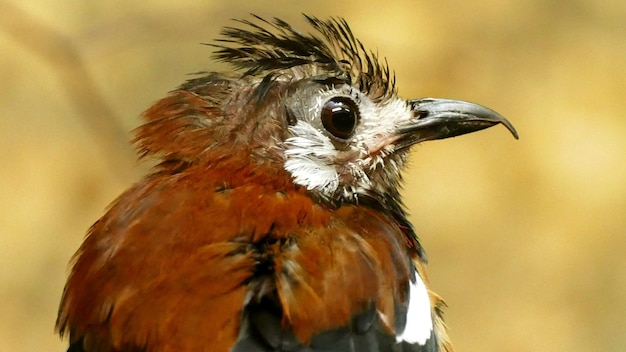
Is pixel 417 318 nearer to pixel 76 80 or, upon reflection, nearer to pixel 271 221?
pixel 271 221

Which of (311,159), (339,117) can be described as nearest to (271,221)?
(311,159)

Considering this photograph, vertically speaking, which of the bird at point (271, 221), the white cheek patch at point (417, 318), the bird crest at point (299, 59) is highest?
the bird crest at point (299, 59)

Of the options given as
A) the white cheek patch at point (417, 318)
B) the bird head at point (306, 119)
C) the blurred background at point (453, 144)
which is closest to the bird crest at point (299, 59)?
the bird head at point (306, 119)

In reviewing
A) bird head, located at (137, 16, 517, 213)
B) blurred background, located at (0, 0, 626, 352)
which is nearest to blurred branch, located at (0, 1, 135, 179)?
blurred background, located at (0, 0, 626, 352)

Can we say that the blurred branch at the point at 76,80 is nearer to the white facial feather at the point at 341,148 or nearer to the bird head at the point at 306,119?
the bird head at the point at 306,119

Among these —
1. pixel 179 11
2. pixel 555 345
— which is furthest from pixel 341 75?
pixel 555 345

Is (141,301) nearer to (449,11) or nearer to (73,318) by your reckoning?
(73,318)
